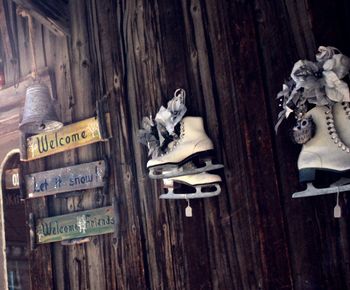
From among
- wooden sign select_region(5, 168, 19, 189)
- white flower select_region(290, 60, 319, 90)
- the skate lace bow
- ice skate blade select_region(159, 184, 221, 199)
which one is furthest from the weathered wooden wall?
wooden sign select_region(5, 168, 19, 189)

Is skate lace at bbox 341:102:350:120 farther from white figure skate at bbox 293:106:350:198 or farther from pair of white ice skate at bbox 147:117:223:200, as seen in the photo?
pair of white ice skate at bbox 147:117:223:200

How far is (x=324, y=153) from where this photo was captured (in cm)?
216

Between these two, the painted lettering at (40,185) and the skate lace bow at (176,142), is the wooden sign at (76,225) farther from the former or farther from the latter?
the skate lace bow at (176,142)

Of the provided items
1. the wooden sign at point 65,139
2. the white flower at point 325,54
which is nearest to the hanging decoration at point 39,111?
the wooden sign at point 65,139

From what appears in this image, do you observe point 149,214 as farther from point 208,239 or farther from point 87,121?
point 87,121

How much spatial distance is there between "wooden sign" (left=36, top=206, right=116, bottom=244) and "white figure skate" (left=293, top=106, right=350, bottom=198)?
1.51m

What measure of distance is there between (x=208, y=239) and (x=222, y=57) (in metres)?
1.11

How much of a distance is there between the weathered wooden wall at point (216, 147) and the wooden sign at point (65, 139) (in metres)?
0.07

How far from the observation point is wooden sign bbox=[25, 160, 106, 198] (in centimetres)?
334

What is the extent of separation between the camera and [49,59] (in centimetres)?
385

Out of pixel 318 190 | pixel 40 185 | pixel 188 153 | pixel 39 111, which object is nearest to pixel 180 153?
pixel 188 153

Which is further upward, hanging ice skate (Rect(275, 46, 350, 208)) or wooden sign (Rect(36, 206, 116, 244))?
hanging ice skate (Rect(275, 46, 350, 208))

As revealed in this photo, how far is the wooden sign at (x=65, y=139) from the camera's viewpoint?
3406 millimetres

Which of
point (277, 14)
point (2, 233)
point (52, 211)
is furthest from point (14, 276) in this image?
point (277, 14)
